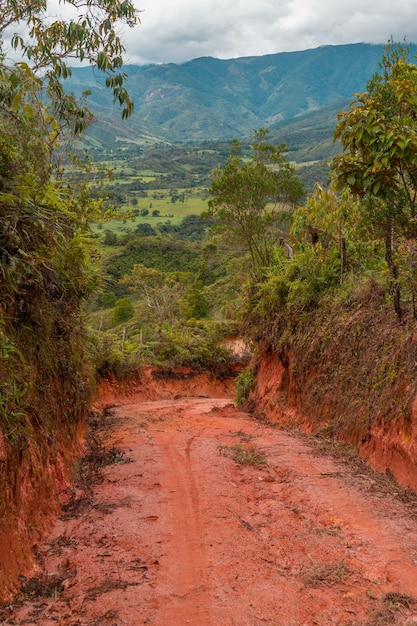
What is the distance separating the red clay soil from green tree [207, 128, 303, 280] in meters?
11.2

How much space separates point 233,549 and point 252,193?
15186mm

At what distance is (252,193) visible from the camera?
1930 cm

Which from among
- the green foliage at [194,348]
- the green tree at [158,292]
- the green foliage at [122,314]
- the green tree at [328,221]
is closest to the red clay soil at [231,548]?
the green tree at [328,221]

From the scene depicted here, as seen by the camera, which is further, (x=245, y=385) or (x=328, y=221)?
(x=245, y=385)

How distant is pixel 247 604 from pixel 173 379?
2545 cm

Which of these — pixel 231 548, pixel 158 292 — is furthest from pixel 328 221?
pixel 158 292

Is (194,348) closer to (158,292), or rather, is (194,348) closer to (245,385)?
(158,292)

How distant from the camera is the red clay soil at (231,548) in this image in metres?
4.59

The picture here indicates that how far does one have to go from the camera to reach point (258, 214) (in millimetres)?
19750

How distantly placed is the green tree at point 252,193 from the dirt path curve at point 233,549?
11.2m

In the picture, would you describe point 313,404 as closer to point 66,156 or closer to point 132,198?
point 66,156

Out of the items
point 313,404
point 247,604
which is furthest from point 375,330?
point 247,604

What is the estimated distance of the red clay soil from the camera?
459 centimetres

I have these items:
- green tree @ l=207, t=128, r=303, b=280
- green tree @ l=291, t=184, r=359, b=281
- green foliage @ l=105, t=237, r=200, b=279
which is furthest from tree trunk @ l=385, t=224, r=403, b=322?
green foliage @ l=105, t=237, r=200, b=279
